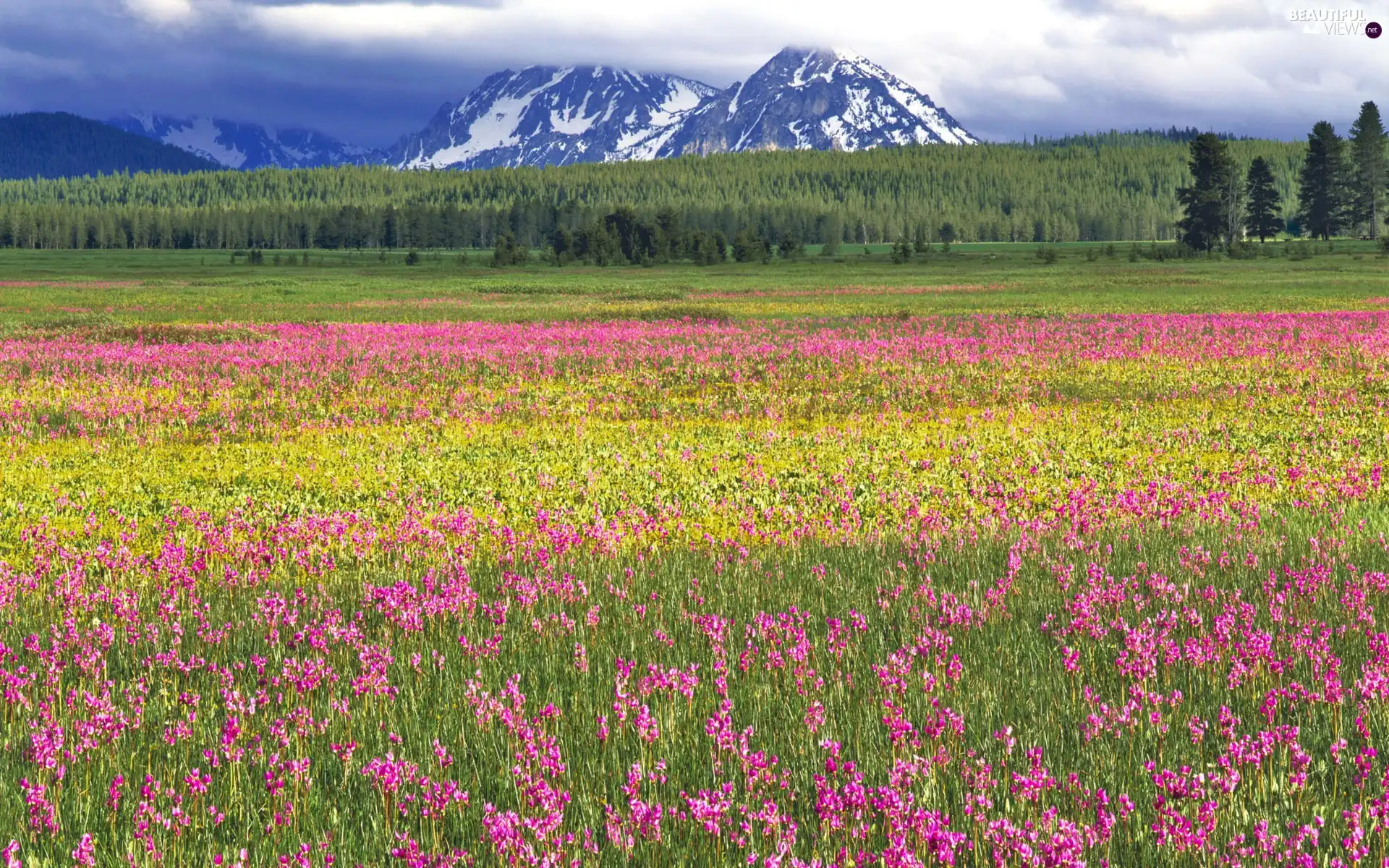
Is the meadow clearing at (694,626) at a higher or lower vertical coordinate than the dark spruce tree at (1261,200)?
lower

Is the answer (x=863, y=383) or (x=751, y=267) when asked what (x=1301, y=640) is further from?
(x=751, y=267)

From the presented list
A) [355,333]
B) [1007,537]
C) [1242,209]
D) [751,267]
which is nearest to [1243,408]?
[1007,537]

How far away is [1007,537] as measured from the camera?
9.34m

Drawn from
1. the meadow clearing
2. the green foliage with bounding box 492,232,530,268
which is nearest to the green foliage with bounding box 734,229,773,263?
the green foliage with bounding box 492,232,530,268

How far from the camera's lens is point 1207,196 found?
383 ft

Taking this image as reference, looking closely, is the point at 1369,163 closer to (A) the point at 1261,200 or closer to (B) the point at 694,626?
(A) the point at 1261,200

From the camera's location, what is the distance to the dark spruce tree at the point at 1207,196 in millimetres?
116562

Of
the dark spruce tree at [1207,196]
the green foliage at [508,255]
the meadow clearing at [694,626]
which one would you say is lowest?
the meadow clearing at [694,626]

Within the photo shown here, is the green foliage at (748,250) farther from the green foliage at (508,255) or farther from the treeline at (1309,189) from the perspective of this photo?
the treeline at (1309,189)

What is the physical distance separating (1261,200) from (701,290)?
9099cm

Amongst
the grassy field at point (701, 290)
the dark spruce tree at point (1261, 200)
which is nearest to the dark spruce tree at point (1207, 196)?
the dark spruce tree at point (1261, 200)

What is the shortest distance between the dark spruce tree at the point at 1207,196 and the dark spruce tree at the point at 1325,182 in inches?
663

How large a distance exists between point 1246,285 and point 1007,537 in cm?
6163

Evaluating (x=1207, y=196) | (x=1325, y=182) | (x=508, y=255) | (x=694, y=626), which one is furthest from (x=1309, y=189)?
(x=694, y=626)
